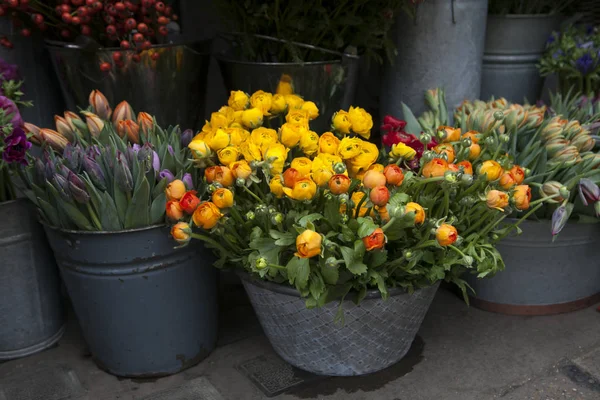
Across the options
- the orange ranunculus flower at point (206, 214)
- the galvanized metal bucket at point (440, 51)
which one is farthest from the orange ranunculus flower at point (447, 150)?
the galvanized metal bucket at point (440, 51)

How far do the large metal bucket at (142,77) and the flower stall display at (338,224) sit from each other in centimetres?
35

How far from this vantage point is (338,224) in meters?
1.30

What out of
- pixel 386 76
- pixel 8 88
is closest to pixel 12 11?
pixel 8 88

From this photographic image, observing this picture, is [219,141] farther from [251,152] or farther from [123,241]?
[123,241]

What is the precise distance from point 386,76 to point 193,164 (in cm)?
104

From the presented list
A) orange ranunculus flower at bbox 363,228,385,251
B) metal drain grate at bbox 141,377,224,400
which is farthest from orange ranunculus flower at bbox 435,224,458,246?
metal drain grate at bbox 141,377,224,400

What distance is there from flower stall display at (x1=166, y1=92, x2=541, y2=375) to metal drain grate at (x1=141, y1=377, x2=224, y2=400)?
0.73 ft

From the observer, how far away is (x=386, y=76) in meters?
2.28

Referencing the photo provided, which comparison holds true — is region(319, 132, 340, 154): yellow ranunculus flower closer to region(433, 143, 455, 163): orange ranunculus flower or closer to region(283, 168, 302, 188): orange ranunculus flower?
region(283, 168, 302, 188): orange ranunculus flower

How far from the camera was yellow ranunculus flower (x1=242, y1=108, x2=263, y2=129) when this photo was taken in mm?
1493

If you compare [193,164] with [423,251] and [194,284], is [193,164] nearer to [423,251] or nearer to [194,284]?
[194,284]

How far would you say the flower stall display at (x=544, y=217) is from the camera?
1.66m

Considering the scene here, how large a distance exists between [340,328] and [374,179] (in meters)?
0.40

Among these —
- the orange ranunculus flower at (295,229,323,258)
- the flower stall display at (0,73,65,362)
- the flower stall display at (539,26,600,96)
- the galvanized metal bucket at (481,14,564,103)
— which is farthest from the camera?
the galvanized metal bucket at (481,14,564,103)
